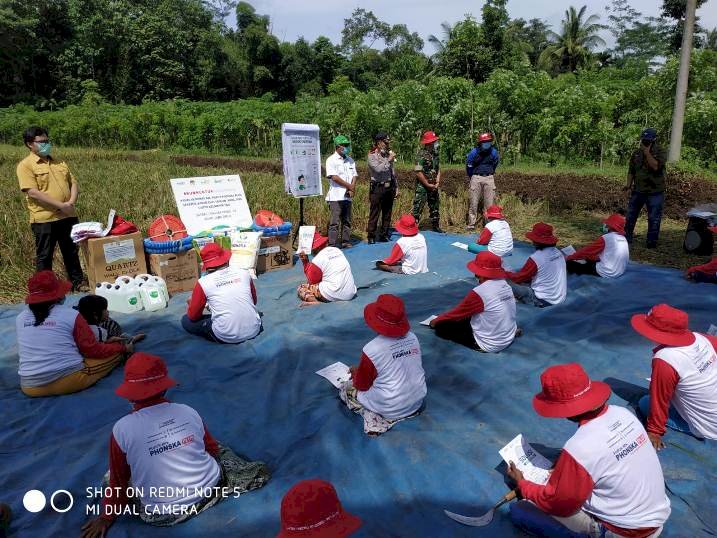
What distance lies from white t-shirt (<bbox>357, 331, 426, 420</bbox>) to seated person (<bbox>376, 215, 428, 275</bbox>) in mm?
3543

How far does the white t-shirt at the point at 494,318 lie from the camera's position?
4621mm

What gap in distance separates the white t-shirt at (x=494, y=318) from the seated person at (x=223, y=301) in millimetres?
2185

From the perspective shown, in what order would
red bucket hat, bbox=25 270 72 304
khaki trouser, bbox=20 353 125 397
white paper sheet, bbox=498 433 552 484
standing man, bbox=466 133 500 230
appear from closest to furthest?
1. white paper sheet, bbox=498 433 552 484
2. red bucket hat, bbox=25 270 72 304
3. khaki trouser, bbox=20 353 125 397
4. standing man, bbox=466 133 500 230

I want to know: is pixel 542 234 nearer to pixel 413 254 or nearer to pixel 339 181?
pixel 413 254

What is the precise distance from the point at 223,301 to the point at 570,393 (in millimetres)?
3333

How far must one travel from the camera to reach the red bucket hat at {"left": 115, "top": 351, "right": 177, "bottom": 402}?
271 cm

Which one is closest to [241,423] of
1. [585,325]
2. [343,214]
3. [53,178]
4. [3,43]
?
[585,325]

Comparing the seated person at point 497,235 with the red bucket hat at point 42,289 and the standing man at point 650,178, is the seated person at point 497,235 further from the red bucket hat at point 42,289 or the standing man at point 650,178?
the red bucket hat at point 42,289

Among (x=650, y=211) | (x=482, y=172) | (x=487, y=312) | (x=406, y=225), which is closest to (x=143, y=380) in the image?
(x=487, y=312)

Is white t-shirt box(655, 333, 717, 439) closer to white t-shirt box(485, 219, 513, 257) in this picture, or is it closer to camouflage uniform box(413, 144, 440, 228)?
white t-shirt box(485, 219, 513, 257)

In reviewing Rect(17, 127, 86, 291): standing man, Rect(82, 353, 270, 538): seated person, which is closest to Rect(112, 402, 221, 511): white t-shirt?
Rect(82, 353, 270, 538): seated person

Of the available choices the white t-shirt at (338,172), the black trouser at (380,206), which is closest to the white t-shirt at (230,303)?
the white t-shirt at (338,172)

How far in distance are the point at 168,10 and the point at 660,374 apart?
51.3 metres

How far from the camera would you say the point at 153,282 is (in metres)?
6.14
